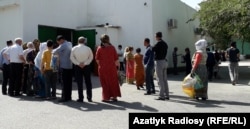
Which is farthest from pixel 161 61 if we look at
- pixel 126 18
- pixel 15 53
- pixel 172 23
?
pixel 172 23

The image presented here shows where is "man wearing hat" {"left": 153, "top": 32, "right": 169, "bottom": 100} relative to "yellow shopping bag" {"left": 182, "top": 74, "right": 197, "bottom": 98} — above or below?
above

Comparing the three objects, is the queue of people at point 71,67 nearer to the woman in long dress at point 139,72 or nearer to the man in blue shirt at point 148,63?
the man in blue shirt at point 148,63

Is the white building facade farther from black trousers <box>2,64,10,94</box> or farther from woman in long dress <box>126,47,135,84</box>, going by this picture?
woman in long dress <box>126,47,135,84</box>

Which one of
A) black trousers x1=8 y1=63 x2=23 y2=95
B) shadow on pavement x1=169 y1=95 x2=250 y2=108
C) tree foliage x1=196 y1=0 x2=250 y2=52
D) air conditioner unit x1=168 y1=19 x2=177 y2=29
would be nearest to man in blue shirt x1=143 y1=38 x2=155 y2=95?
shadow on pavement x1=169 y1=95 x2=250 y2=108

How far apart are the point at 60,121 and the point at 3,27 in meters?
10.7

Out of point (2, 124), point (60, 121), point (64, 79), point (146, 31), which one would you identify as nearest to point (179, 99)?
point (64, 79)

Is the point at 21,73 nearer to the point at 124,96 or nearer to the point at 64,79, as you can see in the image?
the point at 64,79

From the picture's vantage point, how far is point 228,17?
52.0ft

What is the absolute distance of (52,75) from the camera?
34.1ft

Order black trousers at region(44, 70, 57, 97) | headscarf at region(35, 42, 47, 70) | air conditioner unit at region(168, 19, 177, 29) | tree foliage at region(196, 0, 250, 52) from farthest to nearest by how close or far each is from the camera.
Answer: air conditioner unit at region(168, 19, 177, 29) → tree foliage at region(196, 0, 250, 52) → headscarf at region(35, 42, 47, 70) → black trousers at region(44, 70, 57, 97)

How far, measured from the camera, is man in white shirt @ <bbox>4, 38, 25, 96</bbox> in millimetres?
11195

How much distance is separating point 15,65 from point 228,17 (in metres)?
9.64

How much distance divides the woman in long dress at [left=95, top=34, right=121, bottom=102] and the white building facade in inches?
291

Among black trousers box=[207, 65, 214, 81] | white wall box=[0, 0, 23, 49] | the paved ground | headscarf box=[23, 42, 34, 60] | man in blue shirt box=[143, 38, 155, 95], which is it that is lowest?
the paved ground
